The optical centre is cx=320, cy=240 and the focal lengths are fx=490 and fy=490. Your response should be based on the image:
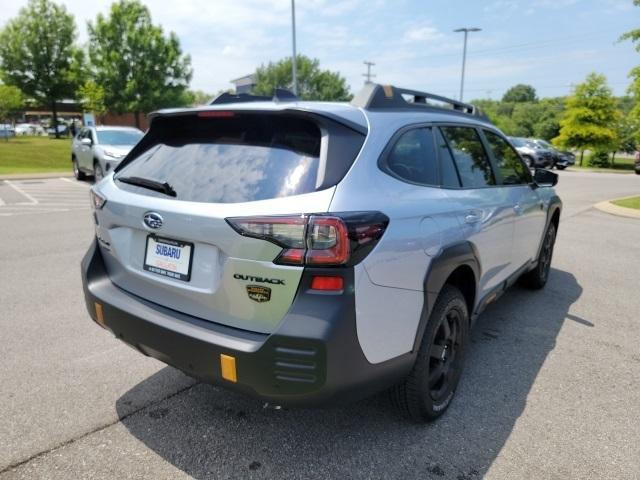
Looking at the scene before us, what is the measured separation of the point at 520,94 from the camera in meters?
142

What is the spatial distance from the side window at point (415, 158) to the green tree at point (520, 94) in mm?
153258

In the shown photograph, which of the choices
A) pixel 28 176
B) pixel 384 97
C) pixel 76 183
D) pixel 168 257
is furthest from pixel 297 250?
pixel 28 176

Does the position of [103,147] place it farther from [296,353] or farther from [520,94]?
[520,94]

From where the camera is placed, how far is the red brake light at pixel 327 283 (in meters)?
1.98

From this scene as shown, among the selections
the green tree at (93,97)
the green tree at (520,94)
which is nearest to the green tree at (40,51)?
the green tree at (93,97)

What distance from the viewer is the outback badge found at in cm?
205

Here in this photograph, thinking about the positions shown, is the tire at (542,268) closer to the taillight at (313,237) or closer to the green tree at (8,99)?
the taillight at (313,237)

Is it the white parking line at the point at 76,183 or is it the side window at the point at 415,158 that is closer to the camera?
the side window at the point at 415,158

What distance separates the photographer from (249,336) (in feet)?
6.91

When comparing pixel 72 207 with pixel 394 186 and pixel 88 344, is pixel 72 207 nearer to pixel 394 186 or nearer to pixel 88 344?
pixel 88 344

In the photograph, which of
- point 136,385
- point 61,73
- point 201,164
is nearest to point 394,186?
point 201,164

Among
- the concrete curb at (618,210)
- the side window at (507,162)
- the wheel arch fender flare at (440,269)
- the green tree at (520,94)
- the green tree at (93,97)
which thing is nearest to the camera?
the wheel arch fender flare at (440,269)

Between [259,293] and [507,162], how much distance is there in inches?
111

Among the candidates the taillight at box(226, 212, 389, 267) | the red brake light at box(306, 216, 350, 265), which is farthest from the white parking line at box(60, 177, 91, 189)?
the red brake light at box(306, 216, 350, 265)
